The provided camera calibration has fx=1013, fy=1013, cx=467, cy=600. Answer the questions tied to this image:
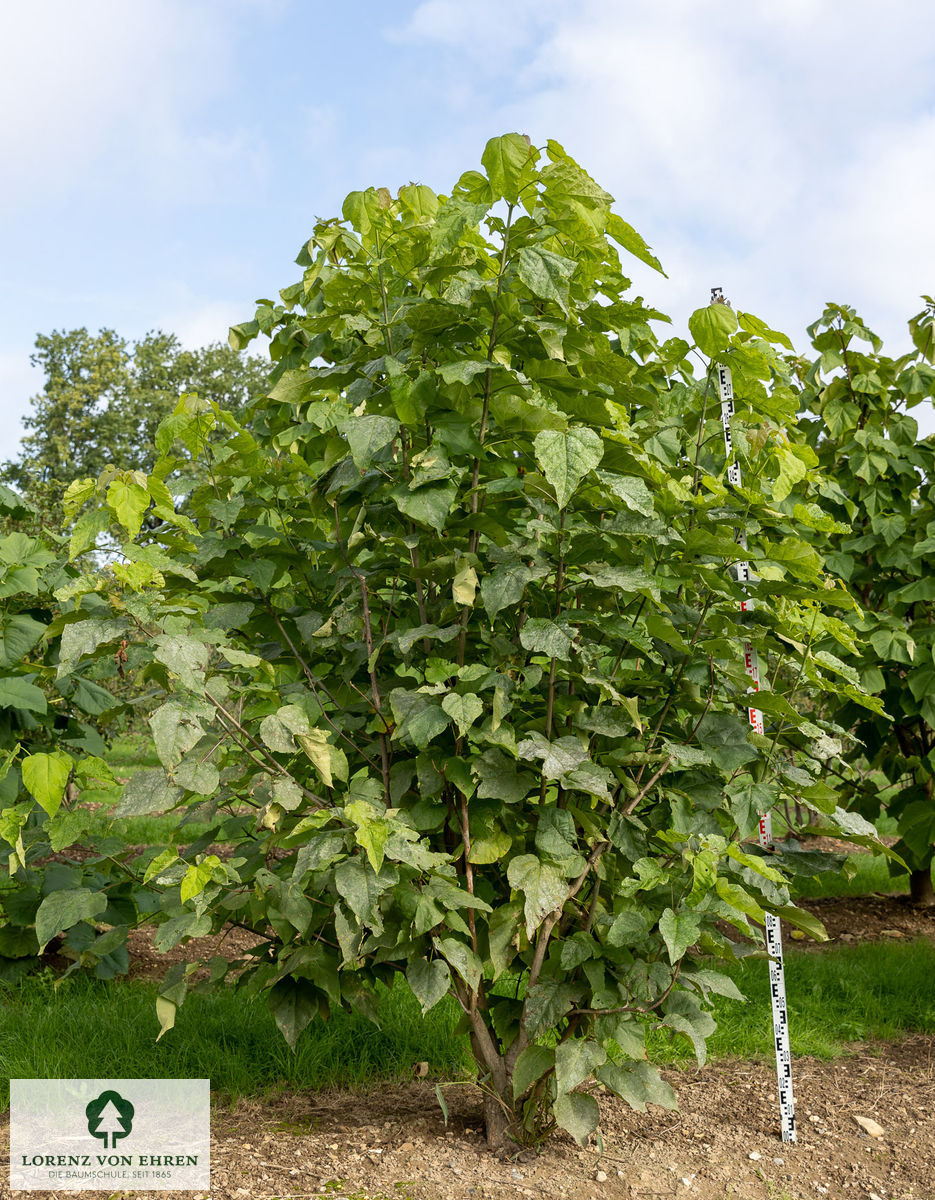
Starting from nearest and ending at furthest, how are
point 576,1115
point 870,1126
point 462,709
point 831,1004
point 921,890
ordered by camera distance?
point 462,709
point 576,1115
point 870,1126
point 831,1004
point 921,890

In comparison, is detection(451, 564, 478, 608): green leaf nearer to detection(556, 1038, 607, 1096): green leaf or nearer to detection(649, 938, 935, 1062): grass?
detection(556, 1038, 607, 1096): green leaf

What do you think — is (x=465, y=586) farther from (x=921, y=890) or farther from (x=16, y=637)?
(x=921, y=890)

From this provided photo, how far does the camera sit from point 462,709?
2.22 meters

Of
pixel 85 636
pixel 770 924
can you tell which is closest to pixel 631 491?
pixel 85 636

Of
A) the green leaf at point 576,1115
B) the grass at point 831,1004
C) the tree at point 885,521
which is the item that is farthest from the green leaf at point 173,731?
the tree at point 885,521

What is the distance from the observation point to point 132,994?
4137 mm

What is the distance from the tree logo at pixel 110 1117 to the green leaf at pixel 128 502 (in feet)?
6.19

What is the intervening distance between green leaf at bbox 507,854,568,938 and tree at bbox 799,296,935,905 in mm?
2954

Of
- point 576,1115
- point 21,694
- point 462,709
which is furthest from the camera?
point 21,694

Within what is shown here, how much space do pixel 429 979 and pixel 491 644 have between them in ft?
2.61

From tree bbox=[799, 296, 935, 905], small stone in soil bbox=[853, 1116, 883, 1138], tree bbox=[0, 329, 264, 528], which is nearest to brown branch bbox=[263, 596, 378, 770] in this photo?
small stone in soil bbox=[853, 1116, 883, 1138]

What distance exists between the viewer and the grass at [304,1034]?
11.0 feet

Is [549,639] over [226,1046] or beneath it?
over
